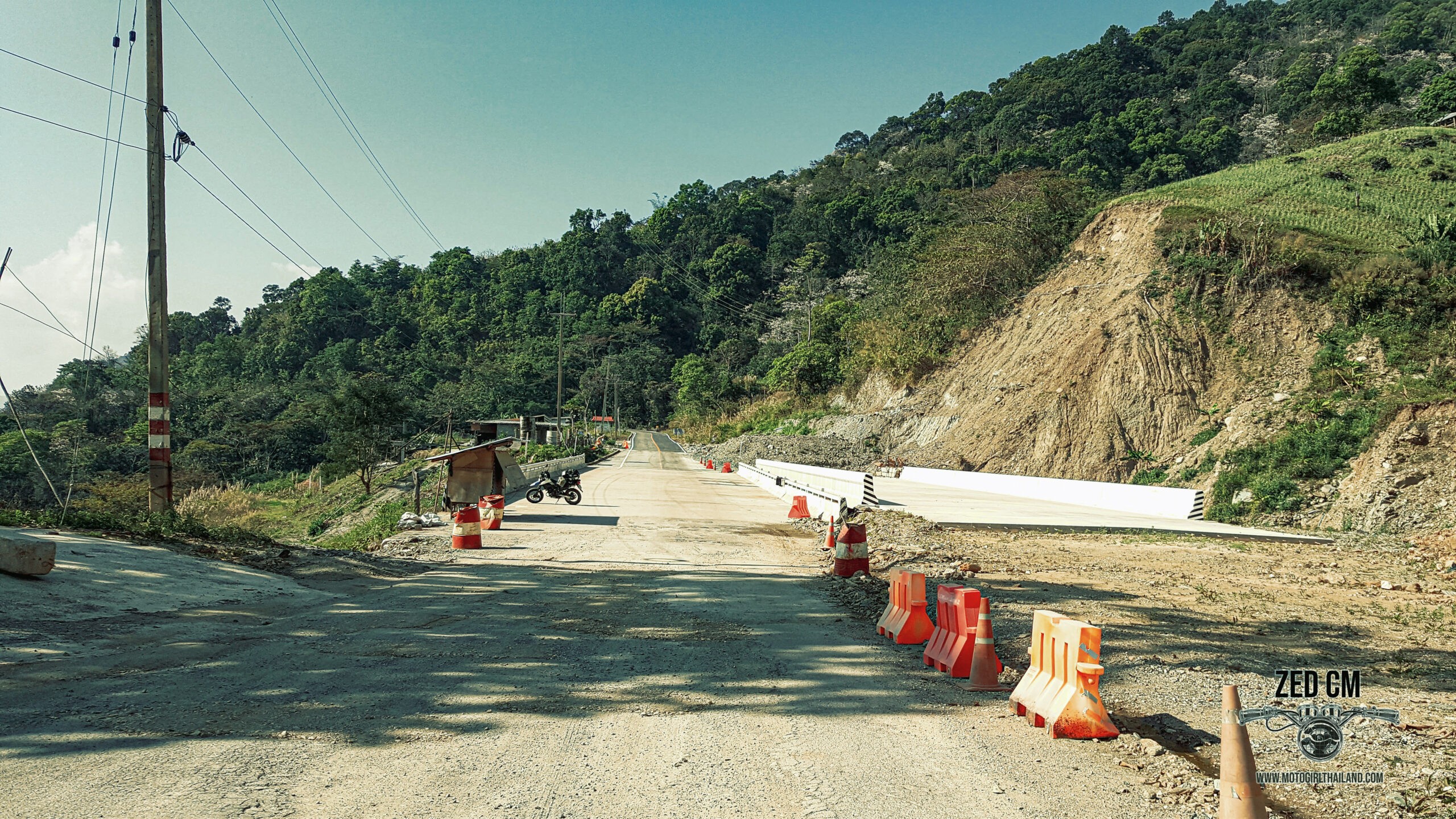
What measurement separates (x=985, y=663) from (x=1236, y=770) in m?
2.67

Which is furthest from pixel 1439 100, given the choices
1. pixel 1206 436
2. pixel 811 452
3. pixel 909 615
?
pixel 909 615

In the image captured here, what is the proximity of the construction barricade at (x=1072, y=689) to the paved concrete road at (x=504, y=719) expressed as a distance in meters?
Answer: 0.18

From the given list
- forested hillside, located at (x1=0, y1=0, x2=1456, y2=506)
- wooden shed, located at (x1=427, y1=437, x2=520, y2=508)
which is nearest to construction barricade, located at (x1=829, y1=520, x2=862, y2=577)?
wooden shed, located at (x1=427, y1=437, x2=520, y2=508)

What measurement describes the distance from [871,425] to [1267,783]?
142 feet

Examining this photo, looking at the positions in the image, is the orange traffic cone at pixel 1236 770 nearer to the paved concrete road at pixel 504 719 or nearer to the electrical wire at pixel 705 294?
the paved concrete road at pixel 504 719

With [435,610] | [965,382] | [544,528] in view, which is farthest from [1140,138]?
[435,610]

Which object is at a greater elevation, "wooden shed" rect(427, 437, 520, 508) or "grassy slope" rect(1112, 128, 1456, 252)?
"grassy slope" rect(1112, 128, 1456, 252)

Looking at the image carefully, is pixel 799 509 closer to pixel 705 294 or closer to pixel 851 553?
pixel 851 553

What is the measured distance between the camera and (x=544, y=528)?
18.1m

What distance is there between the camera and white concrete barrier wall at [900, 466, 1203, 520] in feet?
71.2

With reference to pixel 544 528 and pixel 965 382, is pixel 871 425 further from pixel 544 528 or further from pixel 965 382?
pixel 544 528

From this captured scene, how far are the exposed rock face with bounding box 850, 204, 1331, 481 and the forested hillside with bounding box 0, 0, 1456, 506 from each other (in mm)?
5434

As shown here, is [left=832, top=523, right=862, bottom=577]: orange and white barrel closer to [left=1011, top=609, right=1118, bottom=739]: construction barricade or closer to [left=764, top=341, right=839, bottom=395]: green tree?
[left=1011, top=609, right=1118, bottom=739]: construction barricade

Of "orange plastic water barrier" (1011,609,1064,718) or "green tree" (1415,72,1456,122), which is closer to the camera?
"orange plastic water barrier" (1011,609,1064,718)
